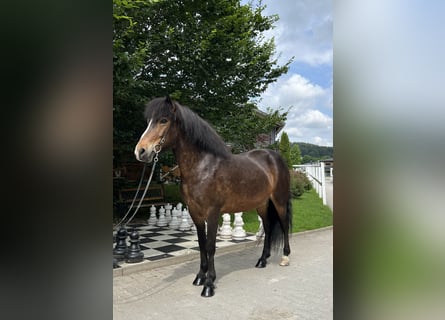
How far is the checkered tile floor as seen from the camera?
4.65m

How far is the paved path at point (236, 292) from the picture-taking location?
108 inches

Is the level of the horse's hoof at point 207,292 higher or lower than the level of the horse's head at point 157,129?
lower

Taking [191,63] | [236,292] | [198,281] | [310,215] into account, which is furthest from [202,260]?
[310,215]

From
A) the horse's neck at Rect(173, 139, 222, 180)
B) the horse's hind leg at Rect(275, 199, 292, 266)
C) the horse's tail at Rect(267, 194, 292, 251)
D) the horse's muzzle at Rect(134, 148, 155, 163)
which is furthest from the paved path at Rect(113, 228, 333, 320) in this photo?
the horse's muzzle at Rect(134, 148, 155, 163)

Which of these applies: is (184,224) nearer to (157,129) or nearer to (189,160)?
(189,160)

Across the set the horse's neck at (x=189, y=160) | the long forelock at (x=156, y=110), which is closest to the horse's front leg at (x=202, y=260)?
the horse's neck at (x=189, y=160)

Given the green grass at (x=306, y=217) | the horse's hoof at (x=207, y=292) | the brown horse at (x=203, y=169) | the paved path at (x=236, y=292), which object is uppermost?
the brown horse at (x=203, y=169)

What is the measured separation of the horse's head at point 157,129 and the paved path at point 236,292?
56.6 inches

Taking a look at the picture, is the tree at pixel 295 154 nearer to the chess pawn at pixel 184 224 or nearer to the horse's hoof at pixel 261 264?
the chess pawn at pixel 184 224
